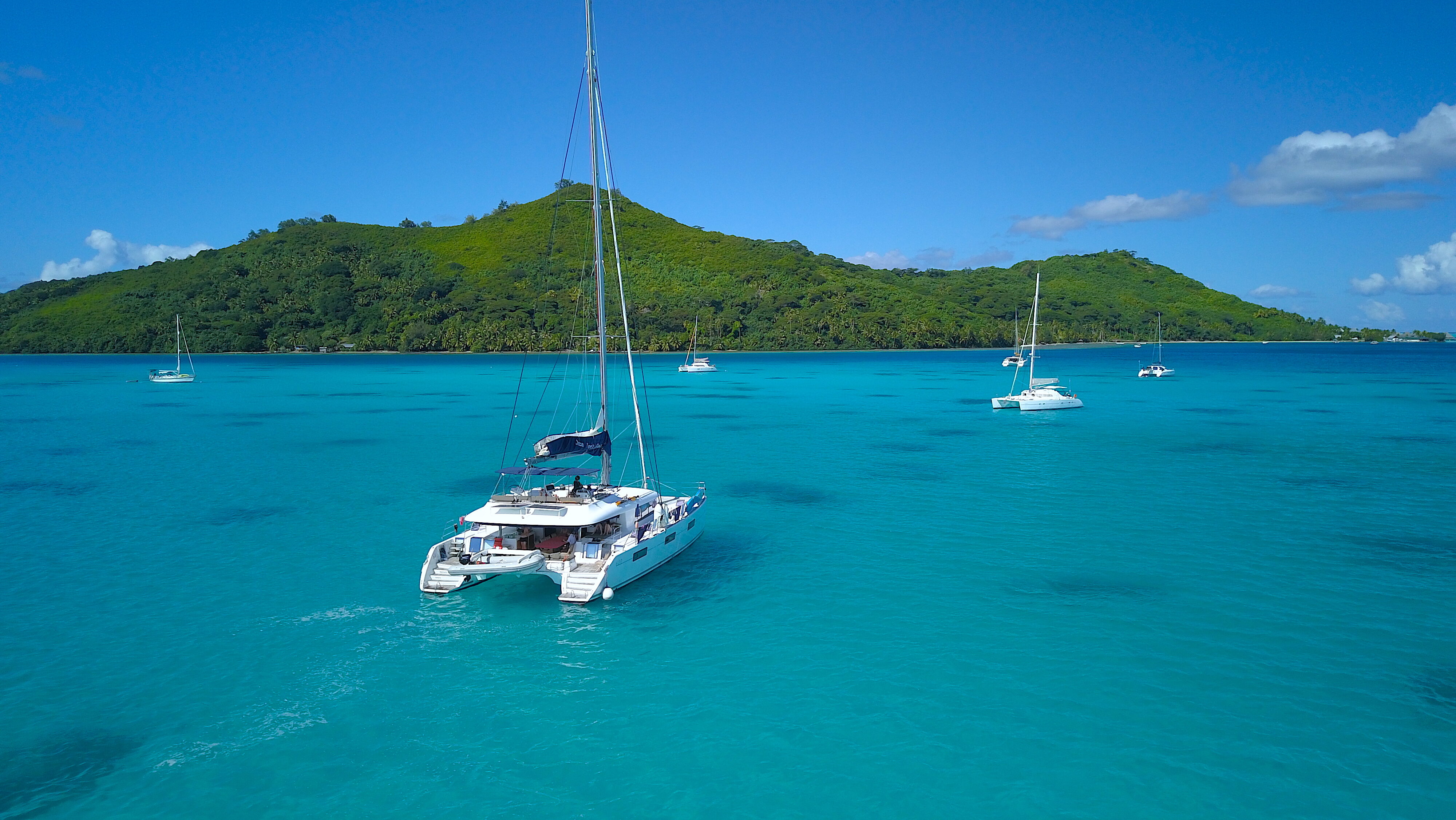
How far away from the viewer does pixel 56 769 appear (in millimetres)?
15820

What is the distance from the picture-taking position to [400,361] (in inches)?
7623

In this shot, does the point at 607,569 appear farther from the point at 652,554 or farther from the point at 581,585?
the point at 652,554

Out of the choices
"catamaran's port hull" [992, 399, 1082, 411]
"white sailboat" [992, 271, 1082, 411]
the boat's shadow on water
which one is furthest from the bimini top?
"catamaran's port hull" [992, 399, 1082, 411]

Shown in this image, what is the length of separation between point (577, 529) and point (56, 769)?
12898 mm

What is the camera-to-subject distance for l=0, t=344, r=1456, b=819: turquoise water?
51.2 feet

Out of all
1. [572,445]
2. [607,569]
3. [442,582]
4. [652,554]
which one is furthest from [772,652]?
[442,582]

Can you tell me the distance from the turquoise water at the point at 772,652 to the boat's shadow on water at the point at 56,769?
0.08 metres

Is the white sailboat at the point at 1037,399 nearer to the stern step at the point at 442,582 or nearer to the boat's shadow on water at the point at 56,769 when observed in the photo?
the stern step at the point at 442,582

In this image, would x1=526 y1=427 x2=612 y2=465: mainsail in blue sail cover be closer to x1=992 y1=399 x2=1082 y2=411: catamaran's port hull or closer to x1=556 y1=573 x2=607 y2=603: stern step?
x1=556 y1=573 x2=607 y2=603: stern step

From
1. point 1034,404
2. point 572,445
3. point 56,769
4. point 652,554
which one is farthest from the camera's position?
point 1034,404

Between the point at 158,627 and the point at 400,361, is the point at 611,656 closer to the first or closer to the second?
the point at 158,627

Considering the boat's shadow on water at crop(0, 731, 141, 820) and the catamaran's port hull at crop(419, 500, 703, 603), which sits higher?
the catamaran's port hull at crop(419, 500, 703, 603)

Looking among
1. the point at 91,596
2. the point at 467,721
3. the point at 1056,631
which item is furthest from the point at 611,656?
the point at 91,596

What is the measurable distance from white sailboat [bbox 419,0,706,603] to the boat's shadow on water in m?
8.79
